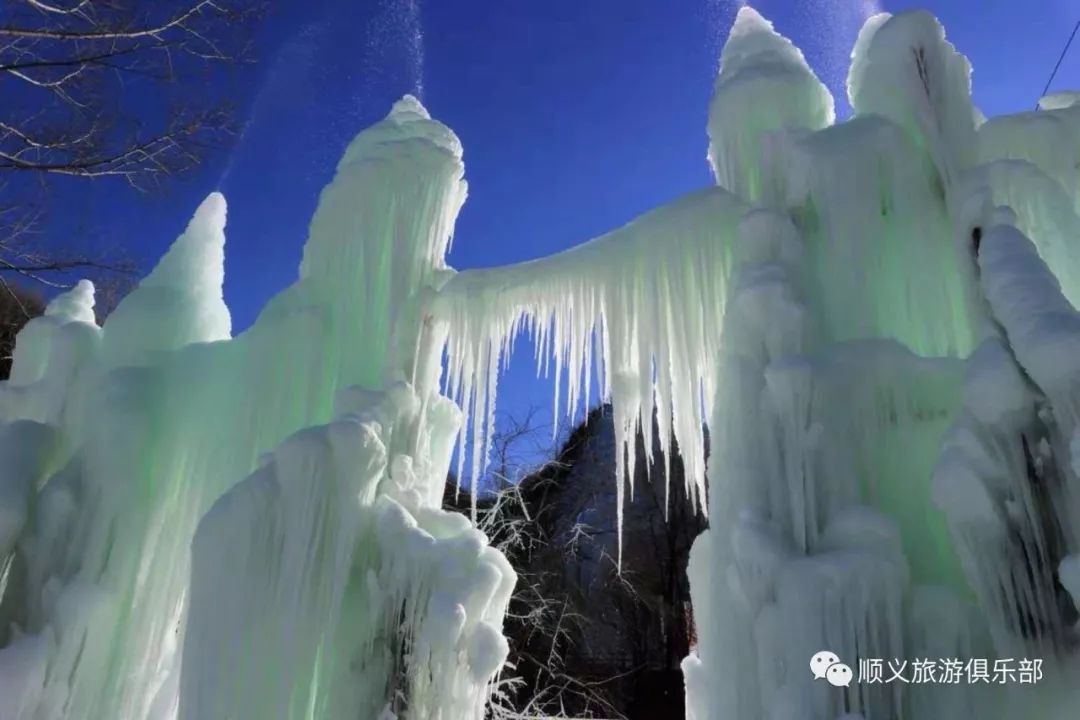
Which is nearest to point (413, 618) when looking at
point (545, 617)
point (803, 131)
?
point (803, 131)

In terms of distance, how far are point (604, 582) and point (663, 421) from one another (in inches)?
463

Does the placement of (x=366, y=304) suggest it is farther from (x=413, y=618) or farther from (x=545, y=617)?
(x=545, y=617)

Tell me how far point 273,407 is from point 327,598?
1324 mm

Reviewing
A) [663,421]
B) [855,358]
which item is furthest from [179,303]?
[855,358]

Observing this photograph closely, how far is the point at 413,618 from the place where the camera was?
3.86m

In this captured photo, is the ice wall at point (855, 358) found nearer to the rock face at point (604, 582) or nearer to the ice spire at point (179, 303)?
the ice spire at point (179, 303)

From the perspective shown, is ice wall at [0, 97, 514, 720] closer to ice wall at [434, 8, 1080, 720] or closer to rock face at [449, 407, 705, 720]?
ice wall at [434, 8, 1080, 720]

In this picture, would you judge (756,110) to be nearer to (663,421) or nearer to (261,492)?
(663,421)

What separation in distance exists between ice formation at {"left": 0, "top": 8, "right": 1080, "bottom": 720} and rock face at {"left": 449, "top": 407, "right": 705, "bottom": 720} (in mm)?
8051

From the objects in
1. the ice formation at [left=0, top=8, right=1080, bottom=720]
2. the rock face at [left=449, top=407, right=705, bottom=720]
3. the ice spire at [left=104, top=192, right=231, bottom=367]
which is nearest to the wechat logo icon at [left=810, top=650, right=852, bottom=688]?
the ice formation at [left=0, top=8, right=1080, bottom=720]

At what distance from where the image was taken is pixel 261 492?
153 inches

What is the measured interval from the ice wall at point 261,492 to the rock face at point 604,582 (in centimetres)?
799

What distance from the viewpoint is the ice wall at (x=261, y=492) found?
3768mm

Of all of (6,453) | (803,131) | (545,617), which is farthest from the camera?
(545,617)
